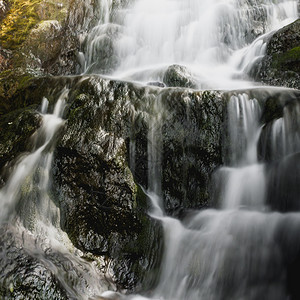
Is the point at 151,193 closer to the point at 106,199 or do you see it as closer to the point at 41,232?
the point at 106,199

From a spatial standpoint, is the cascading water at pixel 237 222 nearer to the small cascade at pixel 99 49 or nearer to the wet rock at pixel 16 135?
the small cascade at pixel 99 49

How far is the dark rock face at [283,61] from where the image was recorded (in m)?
6.48

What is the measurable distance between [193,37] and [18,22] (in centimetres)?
765

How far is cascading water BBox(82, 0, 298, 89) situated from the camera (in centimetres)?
867

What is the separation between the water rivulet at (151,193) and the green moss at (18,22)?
6.17 meters

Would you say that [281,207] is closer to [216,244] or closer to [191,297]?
[216,244]

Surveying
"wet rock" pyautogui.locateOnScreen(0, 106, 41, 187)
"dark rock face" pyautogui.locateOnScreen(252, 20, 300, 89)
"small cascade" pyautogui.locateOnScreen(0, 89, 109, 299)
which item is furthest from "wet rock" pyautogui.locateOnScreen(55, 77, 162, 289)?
"dark rock face" pyautogui.locateOnScreen(252, 20, 300, 89)

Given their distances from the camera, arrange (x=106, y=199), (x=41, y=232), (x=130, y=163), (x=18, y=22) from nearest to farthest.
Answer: (x=41, y=232)
(x=106, y=199)
(x=130, y=163)
(x=18, y=22)

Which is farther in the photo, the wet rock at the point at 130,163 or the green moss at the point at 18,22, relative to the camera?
the green moss at the point at 18,22

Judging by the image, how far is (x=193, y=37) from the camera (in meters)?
9.55

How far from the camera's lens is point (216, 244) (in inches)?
169

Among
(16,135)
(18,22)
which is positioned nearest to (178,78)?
(16,135)

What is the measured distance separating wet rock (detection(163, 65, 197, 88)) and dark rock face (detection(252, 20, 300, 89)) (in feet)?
5.66

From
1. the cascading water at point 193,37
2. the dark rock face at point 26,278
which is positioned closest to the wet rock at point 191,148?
the dark rock face at point 26,278
